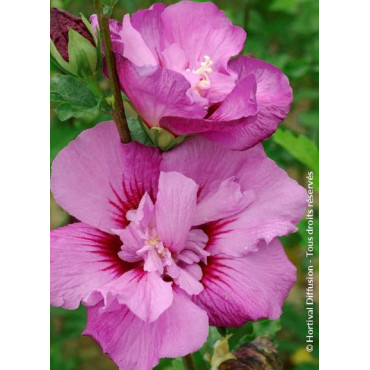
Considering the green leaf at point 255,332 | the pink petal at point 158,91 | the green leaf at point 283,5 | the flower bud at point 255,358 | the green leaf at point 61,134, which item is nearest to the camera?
the pink petal at point 158,91

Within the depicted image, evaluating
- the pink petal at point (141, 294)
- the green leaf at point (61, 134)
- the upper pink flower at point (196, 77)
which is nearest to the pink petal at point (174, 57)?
the upper pink flower at point (196, 77)

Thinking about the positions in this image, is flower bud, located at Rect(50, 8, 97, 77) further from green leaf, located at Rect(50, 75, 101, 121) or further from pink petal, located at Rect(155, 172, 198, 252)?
pink petal, located at Rect(155, 172, 198, 252)

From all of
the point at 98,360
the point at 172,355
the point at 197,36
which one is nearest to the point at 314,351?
the point at 172,355

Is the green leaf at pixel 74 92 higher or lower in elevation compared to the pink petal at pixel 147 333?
higher

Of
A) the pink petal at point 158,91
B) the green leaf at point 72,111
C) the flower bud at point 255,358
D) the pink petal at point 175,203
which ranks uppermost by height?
the pink petal at point 158,91

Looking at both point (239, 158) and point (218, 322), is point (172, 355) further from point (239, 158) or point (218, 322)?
point (239, 158)

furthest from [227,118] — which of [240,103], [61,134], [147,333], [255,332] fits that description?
[61,134]

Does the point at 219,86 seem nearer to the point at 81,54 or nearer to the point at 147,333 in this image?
the point at 81,54

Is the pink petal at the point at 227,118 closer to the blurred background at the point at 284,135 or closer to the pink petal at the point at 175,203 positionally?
the pink petal at the point at 175,203
